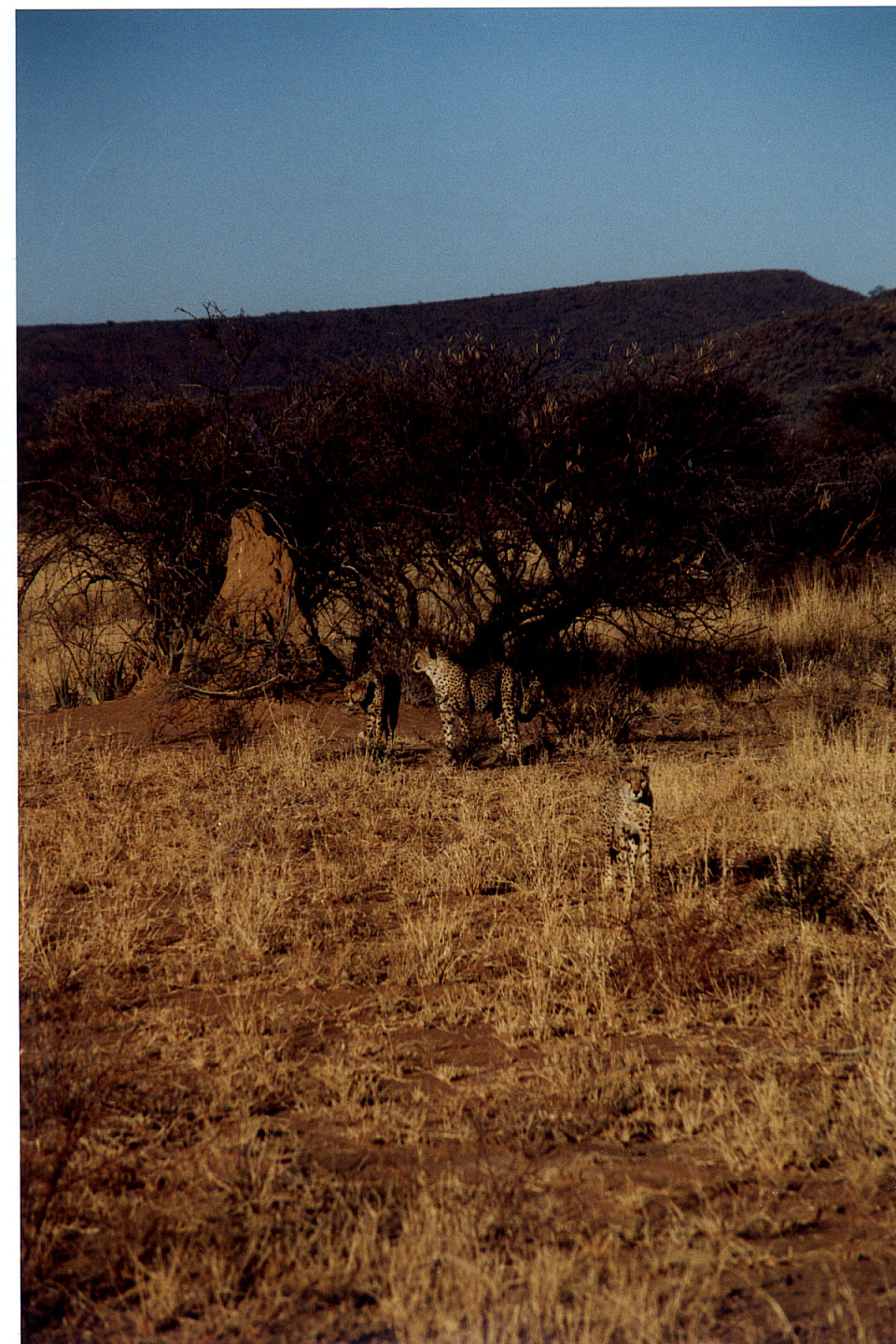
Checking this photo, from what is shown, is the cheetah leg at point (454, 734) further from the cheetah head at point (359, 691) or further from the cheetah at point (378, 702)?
the cheetah head at point (359, 691)

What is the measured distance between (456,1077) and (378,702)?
4638 millimetres

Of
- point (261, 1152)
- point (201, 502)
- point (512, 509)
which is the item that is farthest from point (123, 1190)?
point (201, 502)

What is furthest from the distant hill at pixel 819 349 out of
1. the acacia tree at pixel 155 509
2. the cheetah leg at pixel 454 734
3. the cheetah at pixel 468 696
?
the cheetah leg at pixel 454 734

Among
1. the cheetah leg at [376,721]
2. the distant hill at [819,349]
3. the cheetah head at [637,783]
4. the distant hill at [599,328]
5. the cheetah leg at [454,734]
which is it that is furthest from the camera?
the distant hill at [819,349]

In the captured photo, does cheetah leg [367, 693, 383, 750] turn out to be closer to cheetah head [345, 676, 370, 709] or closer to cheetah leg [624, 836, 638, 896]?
cheetah head [345, 676, 370, 709]

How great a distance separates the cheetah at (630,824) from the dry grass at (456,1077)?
175mm

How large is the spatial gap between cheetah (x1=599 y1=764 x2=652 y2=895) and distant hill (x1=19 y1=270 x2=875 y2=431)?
16671 mm

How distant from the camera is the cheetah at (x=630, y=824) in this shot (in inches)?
201

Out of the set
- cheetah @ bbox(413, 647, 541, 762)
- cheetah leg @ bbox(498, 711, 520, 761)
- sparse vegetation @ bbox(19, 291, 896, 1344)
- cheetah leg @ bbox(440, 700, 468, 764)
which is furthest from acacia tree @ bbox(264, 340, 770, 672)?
cheetah leg @ bbox(440, 700, 468, 764)

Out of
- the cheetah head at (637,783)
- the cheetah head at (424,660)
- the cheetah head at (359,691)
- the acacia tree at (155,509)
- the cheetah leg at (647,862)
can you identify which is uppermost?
the acacia tree at (155,509)

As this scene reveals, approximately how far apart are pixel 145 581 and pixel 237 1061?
7.11 metres

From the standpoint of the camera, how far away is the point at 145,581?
396 inches

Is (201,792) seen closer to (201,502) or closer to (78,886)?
(78,886)

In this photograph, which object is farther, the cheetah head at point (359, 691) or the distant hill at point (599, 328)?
the distant hill at point (599, 328)
